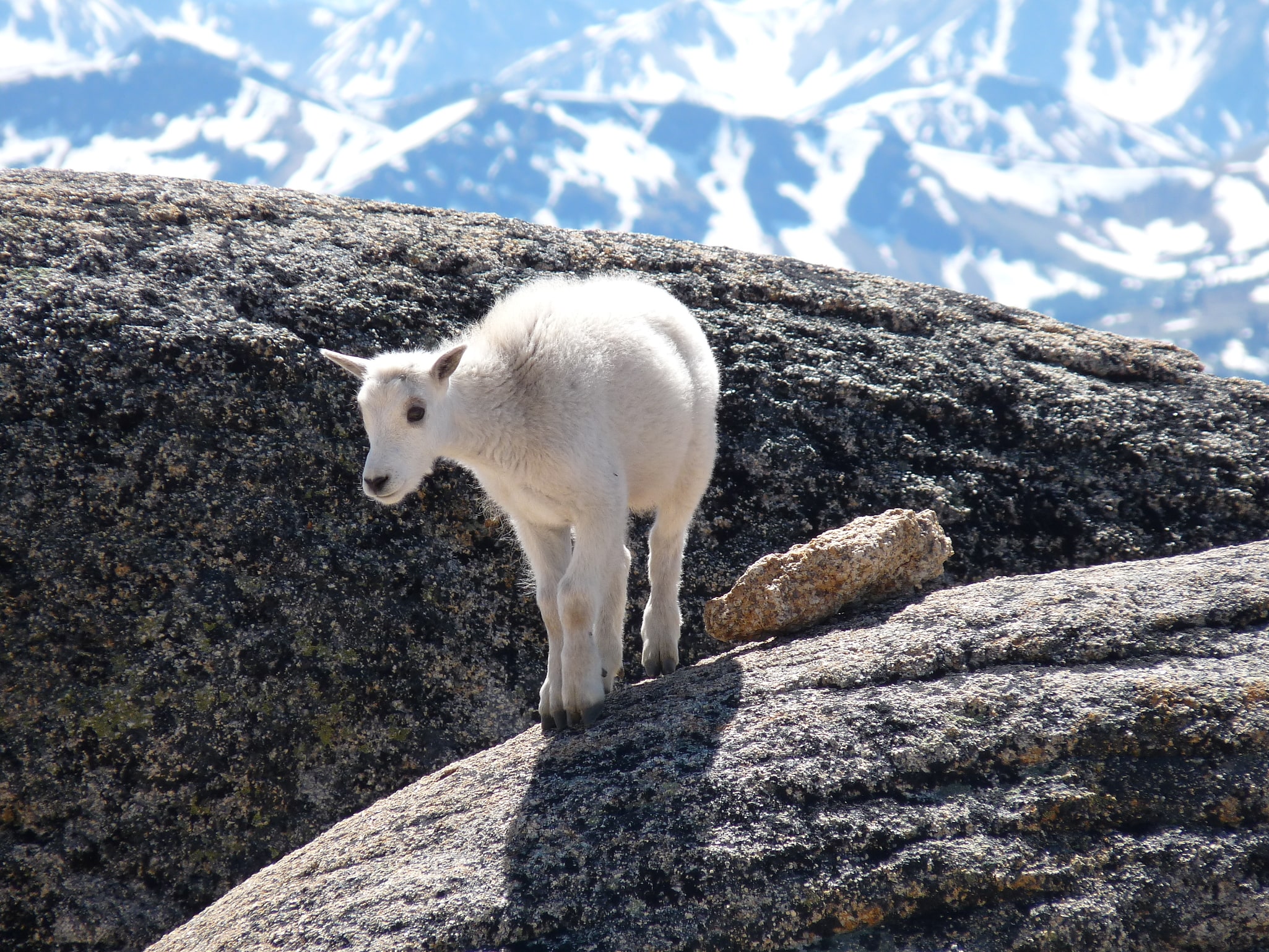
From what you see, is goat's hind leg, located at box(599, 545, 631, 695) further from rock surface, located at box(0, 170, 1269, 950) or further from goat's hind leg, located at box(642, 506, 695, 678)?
rock surface, located at box(0, 170, 1269, 950)

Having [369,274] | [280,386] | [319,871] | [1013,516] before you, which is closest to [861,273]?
[1013,516]

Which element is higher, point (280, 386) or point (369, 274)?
point (369, 274)

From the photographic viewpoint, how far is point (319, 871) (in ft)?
14.8

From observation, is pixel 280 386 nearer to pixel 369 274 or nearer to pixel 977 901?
pixel 369 274

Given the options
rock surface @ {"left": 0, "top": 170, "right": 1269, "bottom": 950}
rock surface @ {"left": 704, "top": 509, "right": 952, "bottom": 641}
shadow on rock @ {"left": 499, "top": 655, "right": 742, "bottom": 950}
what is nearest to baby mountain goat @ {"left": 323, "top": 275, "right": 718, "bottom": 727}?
shadow on rock @ {"left": 499, "top": 655, "right": 742, "bottom": 950}

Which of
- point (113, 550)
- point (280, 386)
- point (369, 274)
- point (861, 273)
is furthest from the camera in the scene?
point (861, 273)

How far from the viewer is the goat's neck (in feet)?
17.6

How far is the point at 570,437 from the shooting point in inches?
211

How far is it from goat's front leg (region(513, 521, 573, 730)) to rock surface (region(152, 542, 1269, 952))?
0.36m

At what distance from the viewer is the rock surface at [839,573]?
547cm

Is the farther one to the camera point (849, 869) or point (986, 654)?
point (986, 654)

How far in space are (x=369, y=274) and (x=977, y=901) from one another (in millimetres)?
5907

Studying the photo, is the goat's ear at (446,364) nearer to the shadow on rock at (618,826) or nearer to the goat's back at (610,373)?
the goat's back at (610,373)

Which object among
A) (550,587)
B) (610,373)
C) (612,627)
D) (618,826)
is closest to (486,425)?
(610,373)
